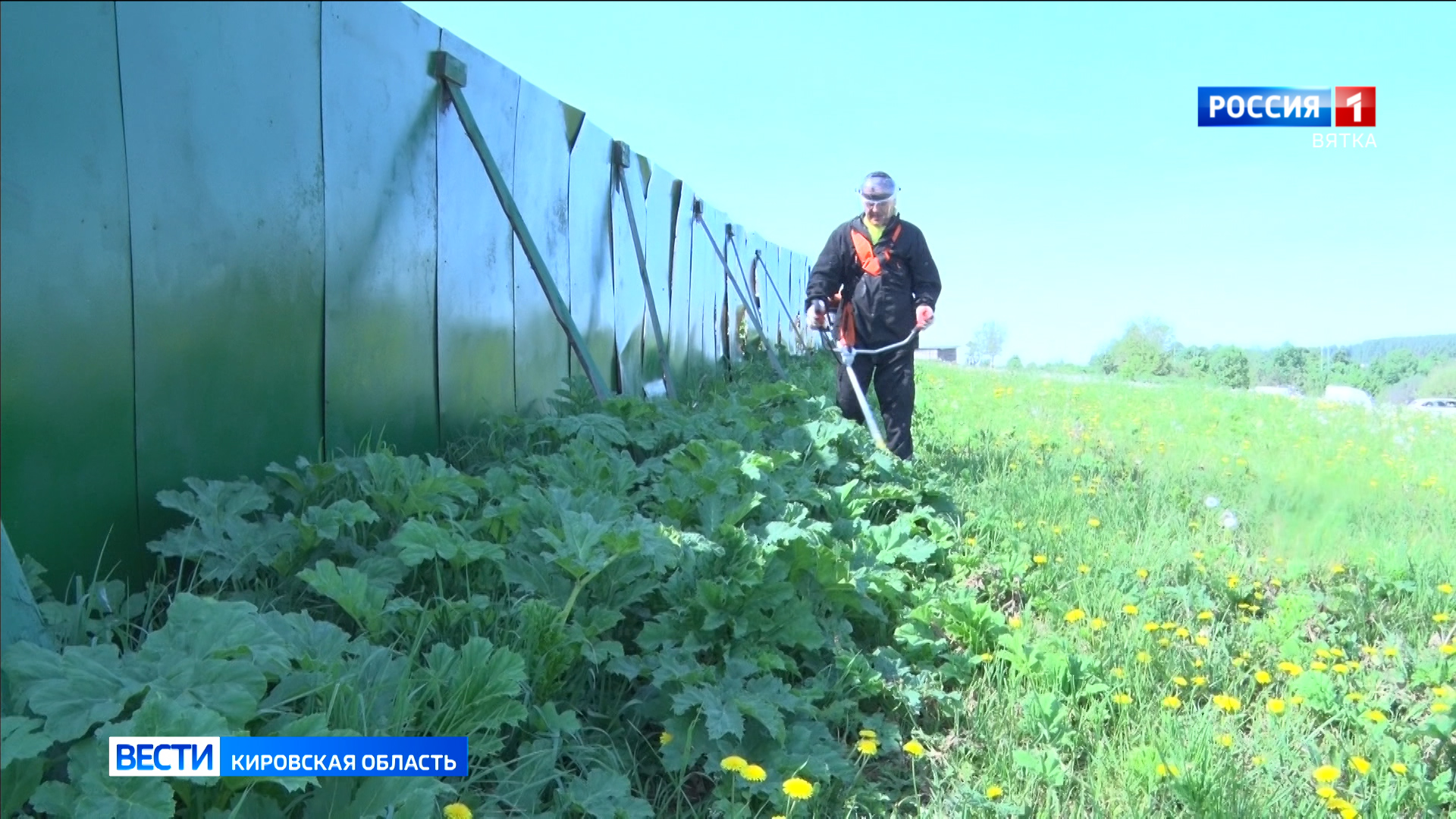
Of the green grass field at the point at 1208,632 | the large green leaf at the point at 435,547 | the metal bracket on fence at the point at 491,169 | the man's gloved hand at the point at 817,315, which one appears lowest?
the green grass field at the point at 1208,632

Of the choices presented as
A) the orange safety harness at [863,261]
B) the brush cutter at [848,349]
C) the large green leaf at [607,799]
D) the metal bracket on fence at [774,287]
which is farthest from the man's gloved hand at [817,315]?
the metal bracket on fence at [774,287]

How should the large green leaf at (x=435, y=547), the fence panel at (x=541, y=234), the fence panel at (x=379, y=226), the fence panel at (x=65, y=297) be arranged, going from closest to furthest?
the fence panel at (x=65, y=297), the large green leaf at (x=435, y=547), the fence panel at (x=379, y=226), the fence panel at (x=541, y=234)

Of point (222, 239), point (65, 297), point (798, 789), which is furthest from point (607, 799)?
point (222, 239)

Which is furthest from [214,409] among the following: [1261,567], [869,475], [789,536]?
[1261,567]

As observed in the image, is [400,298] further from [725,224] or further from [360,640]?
[725,224]

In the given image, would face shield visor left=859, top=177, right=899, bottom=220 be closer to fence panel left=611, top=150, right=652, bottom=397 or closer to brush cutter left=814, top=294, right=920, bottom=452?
brush cutter left=814, top=294, right=920, bottom=452

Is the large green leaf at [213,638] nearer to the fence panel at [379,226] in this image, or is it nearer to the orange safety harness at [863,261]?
the fence panel at [379,226]

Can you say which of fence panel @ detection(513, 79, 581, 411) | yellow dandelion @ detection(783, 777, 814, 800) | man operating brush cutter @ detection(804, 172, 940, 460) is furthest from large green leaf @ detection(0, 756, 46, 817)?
man operating brush cutter @ detection(804, 172, 940, 460)

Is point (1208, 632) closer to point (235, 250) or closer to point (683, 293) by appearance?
point (235, 250)

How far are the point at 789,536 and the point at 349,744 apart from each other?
145 centimetres

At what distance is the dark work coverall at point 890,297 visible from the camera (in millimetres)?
5422

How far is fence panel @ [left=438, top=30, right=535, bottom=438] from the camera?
3.61m

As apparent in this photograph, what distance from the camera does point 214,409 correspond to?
2.33 m

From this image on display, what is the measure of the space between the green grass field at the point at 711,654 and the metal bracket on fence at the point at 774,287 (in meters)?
8.73
